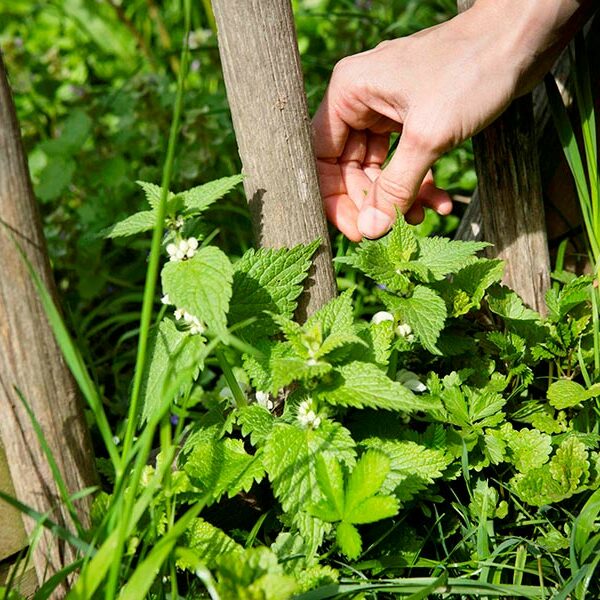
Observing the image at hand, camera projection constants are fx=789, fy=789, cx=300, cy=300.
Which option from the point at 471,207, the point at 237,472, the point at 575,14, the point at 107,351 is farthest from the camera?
the point at 107,351

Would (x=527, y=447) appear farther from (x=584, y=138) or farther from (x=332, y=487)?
(x=584, y=138)

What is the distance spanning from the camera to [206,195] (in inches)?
55.3

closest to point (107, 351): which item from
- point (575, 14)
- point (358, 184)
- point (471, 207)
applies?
point (358, 184)

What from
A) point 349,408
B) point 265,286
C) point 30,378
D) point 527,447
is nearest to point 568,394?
point 527,447

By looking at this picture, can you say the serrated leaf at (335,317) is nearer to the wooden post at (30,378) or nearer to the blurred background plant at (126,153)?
the blurred background plant at (126,153)

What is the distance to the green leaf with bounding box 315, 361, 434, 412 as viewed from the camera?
125 centimetres

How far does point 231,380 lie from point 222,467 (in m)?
0.16

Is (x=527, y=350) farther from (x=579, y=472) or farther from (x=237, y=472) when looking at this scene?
(x=237, y=472)

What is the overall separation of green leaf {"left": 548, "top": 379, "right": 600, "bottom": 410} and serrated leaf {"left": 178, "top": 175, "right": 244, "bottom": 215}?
752 mm

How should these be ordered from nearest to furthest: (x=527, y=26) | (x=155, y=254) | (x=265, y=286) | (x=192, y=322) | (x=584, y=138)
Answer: (x=155, y=254), (x=192, y=322), (x=265, y=286), (x=527, y=26), (x=584, y=138)

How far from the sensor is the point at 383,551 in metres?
1.45

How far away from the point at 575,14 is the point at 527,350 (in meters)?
0.70

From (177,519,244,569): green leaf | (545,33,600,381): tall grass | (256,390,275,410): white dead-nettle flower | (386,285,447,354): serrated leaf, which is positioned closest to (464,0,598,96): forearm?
(545,33,600,381): tall grass

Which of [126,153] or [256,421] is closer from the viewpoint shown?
[256,421]
